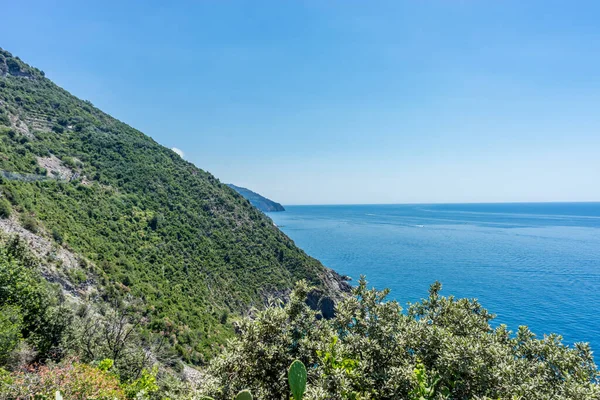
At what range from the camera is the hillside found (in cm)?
3156

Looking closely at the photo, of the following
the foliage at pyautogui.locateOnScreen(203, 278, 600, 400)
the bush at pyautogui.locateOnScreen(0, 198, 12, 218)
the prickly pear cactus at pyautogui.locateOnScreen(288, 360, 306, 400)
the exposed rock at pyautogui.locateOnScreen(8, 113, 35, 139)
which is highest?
the exposed rock at pyautogui.locateOnScreen(8, 113, 35, 139)

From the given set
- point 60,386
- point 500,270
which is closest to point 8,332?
point 60,386

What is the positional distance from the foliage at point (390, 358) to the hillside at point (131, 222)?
26898 millimetres

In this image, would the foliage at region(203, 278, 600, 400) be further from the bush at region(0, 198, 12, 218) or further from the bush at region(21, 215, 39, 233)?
the bush at region(0, 198, 12, 218)

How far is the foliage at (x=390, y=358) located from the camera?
21.4ft

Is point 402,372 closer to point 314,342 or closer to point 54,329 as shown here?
point 314,342

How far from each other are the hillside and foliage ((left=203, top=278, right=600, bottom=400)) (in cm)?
2690

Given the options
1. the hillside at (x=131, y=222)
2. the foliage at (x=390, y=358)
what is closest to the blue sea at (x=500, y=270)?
the hillside at (x=131, y=222)

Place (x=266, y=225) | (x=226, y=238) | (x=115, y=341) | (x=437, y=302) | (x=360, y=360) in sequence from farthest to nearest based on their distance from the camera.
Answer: (x=266, y=225) → (x=226, y=238) → (x=115, y=341) → (x=437, y=302) → (x=360, y=360)

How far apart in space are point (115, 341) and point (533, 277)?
254 feet

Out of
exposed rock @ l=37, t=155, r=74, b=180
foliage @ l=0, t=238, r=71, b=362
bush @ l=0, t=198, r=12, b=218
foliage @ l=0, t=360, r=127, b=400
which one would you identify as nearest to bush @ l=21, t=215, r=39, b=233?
bush @ l=0, t=198, r=12, b=218

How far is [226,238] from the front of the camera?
196 feet

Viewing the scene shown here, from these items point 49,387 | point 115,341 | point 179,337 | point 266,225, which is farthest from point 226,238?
point 49,387

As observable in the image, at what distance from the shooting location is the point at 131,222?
46750 mm
